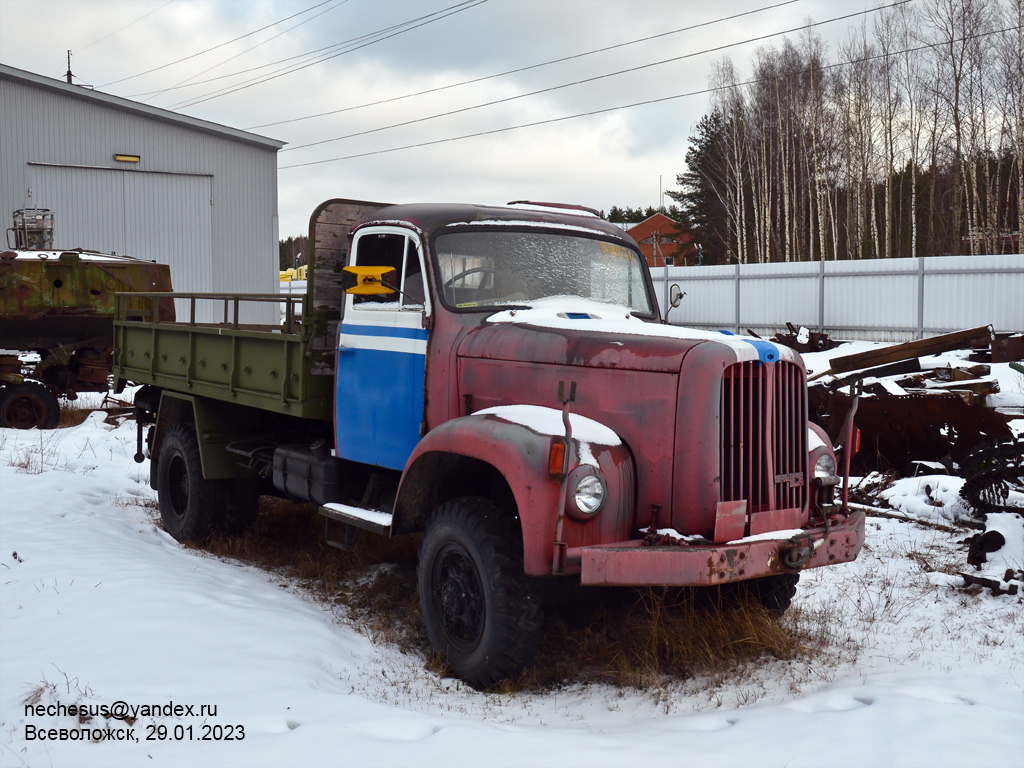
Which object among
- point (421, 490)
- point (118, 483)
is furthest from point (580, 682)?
point (118, 483)

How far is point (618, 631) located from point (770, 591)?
2.85 feet

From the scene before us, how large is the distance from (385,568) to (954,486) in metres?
4.45

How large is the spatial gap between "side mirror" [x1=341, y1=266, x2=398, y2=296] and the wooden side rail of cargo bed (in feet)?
2.80

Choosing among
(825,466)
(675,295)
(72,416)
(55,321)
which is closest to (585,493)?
(825,466)

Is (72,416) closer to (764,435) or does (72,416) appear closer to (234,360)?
(234,360)

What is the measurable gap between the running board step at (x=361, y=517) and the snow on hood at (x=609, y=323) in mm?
1237

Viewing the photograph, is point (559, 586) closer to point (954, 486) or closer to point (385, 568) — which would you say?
point (385, 568)

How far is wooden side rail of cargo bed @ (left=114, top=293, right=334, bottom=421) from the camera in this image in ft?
19.7

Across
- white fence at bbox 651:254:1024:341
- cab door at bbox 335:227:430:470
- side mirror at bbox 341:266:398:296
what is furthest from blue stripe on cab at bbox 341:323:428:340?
white fence at bbox 651:254:1024:341

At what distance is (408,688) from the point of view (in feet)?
14.1

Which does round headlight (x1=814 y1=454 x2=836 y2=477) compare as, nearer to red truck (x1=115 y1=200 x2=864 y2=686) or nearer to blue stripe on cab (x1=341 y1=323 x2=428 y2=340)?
red truck (x1=115 y1=200 x2=864 y2=686)

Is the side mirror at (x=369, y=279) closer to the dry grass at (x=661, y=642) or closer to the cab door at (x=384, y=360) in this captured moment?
the cab door at (x=384, y=360)

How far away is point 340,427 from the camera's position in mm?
5824

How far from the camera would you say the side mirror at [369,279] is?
5.13 meters
